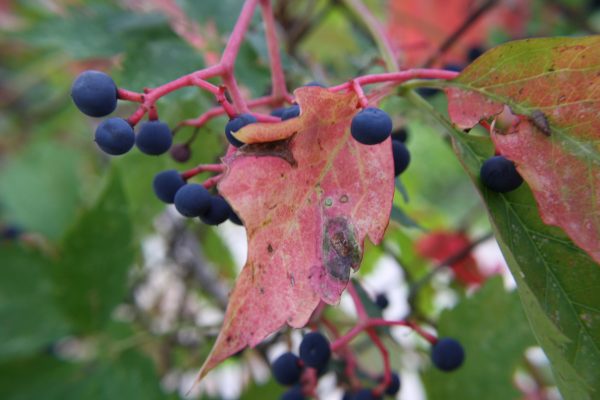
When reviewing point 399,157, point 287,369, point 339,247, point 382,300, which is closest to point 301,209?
point 339,247

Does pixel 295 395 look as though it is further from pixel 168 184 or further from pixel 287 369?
pixel 168 184

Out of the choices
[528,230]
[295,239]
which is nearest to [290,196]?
[295,239]

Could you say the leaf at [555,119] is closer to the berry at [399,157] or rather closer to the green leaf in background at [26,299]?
the berry at [399,157]

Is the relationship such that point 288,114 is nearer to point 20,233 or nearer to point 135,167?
point 135,167

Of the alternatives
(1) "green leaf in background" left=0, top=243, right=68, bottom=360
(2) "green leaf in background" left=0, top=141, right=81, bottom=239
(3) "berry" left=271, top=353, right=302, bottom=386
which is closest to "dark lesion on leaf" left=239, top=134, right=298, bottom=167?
(3) "berry" left=271, top=353, right=302, bottom=386

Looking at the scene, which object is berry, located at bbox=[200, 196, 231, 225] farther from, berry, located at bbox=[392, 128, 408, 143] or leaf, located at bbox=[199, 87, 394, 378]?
berry, located at bbox=[392, 128, 408, 143]

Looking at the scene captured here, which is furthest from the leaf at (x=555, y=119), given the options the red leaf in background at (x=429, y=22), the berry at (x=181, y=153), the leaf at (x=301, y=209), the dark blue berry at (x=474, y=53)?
the red leaf in background at (x=429, y=22)

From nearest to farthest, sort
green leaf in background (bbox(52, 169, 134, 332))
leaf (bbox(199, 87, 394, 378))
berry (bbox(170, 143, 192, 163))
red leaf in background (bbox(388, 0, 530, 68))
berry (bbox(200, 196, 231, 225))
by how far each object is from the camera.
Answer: leaf (bbox(199, 87, 394, 378)) < berry (bbox(200, 196, 231, 225)) < berry (bbox(170, 143, 192, 163)) < green leaf in background (bbox(52, 169, 134, 332)) < red leaf in background (bbox(388, 0, 530, 68))
